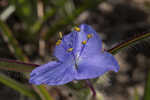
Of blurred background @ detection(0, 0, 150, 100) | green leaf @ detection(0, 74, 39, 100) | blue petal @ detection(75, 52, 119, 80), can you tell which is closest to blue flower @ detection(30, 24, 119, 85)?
blue petal @ detection(75, 52, 119, 80)

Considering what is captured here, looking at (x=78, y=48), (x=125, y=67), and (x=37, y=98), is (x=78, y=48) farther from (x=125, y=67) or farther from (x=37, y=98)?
(x=125, y=67)

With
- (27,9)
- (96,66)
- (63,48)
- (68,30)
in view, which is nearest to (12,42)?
(27,9)

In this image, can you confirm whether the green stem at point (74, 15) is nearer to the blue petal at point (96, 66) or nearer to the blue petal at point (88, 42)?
the blue petal at point (88, 42)

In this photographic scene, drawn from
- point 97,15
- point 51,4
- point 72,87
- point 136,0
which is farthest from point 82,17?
point 72,87

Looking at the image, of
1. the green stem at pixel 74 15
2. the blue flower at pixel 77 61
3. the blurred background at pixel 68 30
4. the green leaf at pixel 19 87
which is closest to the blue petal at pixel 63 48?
the blue flower at pixel 77 61

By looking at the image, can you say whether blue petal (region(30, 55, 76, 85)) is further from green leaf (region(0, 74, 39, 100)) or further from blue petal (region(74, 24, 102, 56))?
green leaf (region(0, 74, 39, 100))

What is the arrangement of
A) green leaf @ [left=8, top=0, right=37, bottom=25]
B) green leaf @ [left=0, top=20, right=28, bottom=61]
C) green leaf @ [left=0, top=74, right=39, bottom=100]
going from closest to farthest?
green leaf @ [left=0, top=74, right=39, bottom=100]
green leaf @ [left=0, top=20, right=28, bottom=61]
green leaf @ [left=8, top=0, right=37, bottom=25]

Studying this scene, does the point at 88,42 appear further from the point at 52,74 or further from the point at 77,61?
the point at 52,74
